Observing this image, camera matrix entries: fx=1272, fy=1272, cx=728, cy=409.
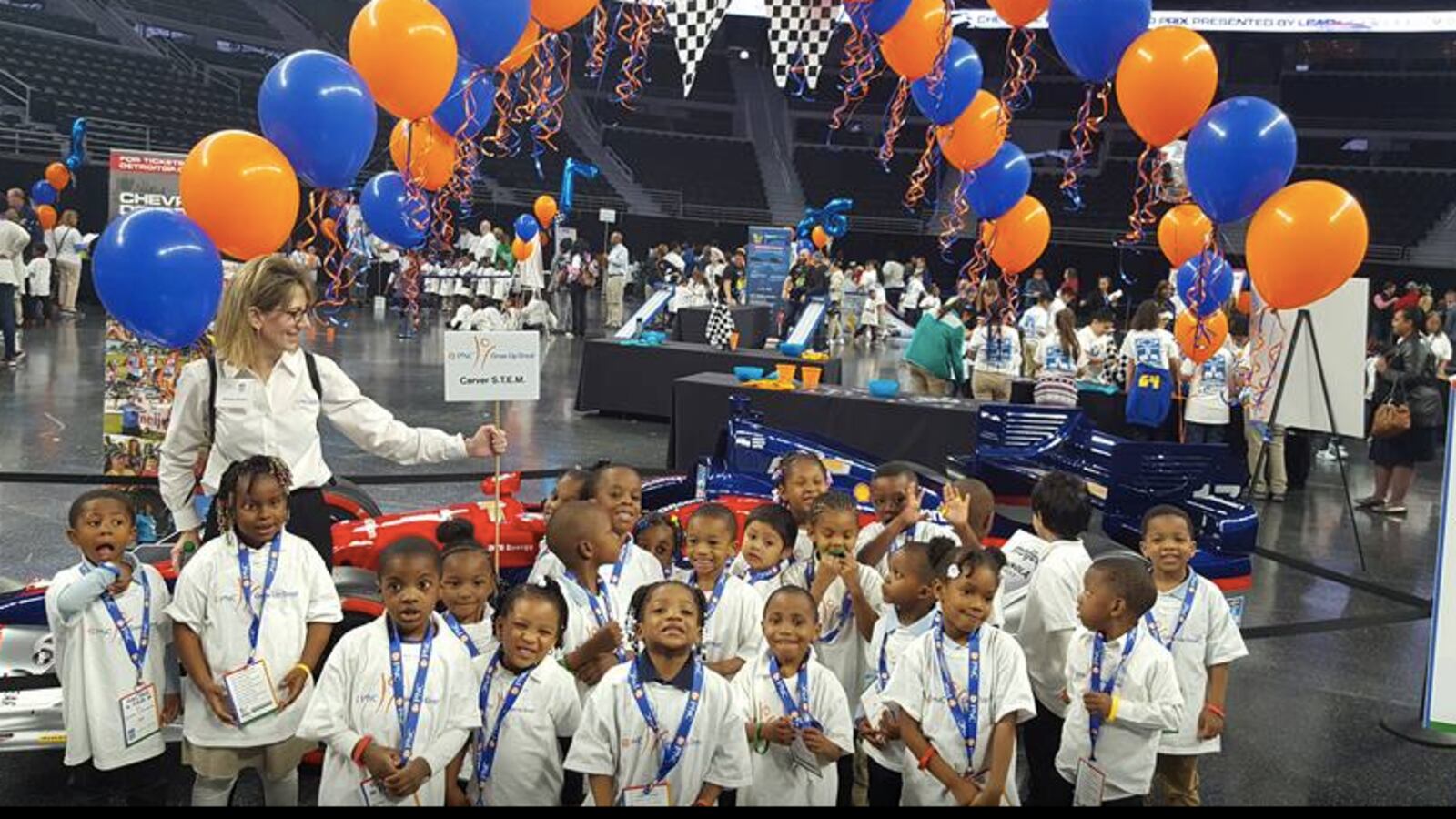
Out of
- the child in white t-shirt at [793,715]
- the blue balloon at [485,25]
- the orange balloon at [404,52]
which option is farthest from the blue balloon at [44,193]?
the child in white t-shirt at [793,715]

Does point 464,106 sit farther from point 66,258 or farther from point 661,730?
point 66,258

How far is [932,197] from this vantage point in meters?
31.7

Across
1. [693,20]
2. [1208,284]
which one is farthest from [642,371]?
Answer: [1208,284]

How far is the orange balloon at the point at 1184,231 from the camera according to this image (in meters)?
8.82

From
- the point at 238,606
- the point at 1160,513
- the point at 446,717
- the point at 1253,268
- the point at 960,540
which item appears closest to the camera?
the point at 446,717

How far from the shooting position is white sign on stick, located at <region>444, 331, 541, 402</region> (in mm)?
4418

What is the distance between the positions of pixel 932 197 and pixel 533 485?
24.7 meters

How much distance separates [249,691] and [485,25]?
3616mm

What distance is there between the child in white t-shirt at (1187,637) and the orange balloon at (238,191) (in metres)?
3.28

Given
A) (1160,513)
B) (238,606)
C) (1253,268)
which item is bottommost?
(238,606)

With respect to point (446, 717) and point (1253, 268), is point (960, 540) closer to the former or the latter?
point (446, 717)

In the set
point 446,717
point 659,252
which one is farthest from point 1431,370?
point 659,252

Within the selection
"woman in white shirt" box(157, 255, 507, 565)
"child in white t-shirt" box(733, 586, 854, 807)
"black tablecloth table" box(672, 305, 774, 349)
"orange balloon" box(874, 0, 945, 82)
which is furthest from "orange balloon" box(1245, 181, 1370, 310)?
"black tablecloth table" box(672, 305, 774, 349)

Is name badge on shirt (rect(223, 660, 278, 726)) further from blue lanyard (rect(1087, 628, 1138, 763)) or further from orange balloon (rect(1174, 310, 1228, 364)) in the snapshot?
orange balloon (rect(1174, 310, 1228, 364))
